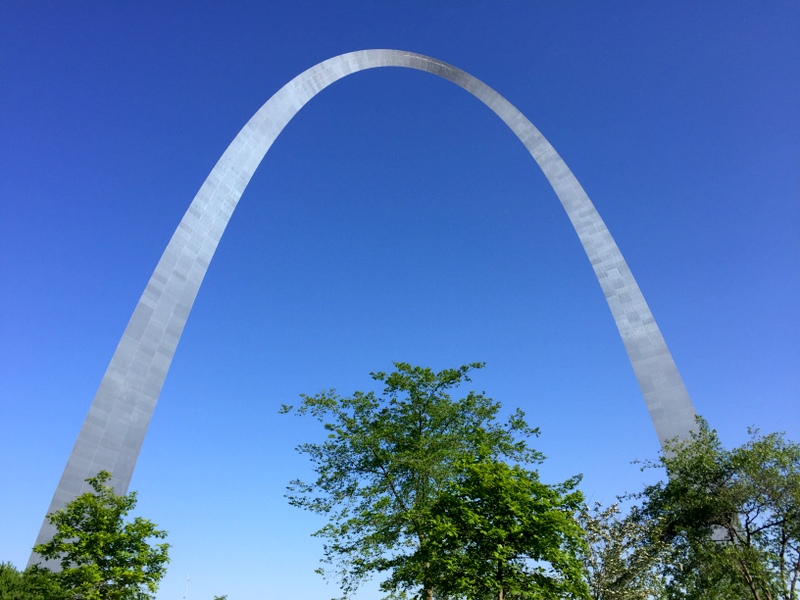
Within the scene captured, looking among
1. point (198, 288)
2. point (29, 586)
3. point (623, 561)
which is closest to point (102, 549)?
point (29, 586)

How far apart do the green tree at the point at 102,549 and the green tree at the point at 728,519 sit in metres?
19.7

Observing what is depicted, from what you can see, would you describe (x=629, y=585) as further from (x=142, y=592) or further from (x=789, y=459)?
(x=142, y=592)

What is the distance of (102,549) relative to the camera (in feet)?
63.0

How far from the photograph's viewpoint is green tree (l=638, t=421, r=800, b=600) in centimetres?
2139

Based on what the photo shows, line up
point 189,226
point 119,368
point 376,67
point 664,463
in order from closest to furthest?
point 119,368, point 664,463, point 189,226, point 376,67

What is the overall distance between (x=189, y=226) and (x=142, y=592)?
1511 cm

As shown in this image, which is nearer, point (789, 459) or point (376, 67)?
point (789, 459)

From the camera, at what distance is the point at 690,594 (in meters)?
23.0

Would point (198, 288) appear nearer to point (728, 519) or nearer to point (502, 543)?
point (502, 543)

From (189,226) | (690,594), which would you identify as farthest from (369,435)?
(690,594)

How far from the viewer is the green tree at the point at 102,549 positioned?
18312mm

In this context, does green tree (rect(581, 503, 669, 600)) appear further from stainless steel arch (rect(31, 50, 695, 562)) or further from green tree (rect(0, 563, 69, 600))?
green tree (rect(0, 563, 69, 600))

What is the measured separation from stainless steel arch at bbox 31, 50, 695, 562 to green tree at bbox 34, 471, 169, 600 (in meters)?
0.98

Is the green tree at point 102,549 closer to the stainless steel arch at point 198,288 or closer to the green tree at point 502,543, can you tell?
the stainless steel arch at point 198,288
